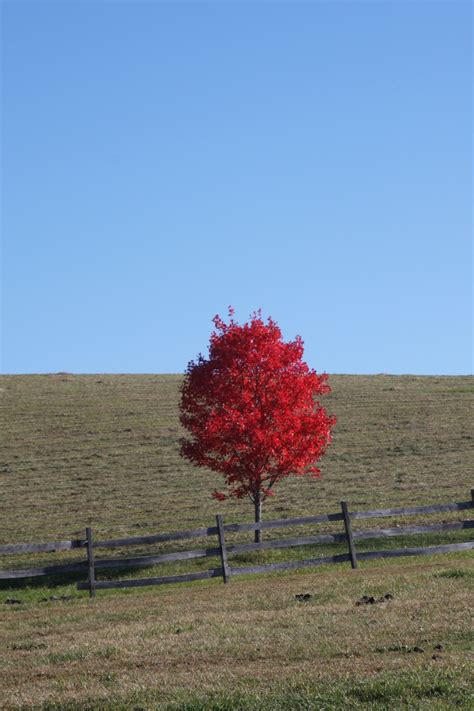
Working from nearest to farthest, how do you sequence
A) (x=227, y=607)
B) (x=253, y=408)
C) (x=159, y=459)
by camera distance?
(x=227, y=607)
(x=253, y=408)
(x=159, y=459)

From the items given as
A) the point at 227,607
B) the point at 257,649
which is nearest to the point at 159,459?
the point at 227,607

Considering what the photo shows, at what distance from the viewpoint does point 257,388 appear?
38.7m

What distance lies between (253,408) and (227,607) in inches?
736

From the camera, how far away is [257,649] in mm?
14414

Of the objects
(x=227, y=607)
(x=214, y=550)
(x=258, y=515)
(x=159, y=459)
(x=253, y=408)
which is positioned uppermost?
(x=253, y=408)

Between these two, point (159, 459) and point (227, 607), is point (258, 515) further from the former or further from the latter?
point (227, 607)

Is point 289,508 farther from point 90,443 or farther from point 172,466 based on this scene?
point 90,443

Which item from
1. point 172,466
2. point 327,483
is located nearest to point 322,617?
point 327,483

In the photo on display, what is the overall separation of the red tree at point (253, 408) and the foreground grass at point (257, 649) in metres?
15.2

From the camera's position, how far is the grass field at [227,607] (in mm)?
11984

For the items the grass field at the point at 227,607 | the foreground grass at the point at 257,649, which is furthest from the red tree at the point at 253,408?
the foreground grass at the point at 257,649

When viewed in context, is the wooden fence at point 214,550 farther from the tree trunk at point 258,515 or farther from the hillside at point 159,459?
the hillside at point 159,459

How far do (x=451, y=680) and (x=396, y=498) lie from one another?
31305 mm

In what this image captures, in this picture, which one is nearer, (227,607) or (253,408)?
(227,607)
